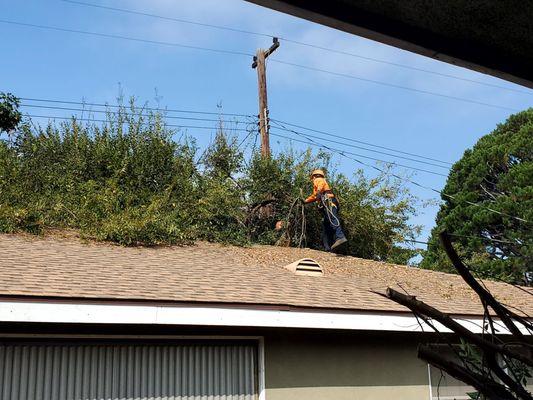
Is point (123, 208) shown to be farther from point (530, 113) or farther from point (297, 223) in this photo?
point (530, 113)

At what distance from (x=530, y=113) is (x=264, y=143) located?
20474 mm

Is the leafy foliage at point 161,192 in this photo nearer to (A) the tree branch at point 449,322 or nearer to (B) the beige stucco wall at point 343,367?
(B) the beige stucco wall at point 343,367

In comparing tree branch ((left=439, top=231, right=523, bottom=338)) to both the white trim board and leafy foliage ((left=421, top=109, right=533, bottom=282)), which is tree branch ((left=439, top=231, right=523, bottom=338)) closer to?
the white trim board

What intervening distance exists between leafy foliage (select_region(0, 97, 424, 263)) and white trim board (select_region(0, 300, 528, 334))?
4.66 meters

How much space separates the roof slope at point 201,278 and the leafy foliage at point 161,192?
0.75 meters

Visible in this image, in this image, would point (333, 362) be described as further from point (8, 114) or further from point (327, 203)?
point (8, 114)

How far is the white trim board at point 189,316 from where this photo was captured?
260 inches

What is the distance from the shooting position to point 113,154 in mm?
16516

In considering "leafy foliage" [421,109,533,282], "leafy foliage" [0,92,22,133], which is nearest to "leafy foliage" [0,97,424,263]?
"leafy foliage" [0,92,22,133]

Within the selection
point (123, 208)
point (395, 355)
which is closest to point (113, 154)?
point (123, 208)

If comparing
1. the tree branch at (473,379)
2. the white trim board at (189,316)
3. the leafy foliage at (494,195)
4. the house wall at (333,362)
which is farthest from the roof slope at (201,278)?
the leafy foliage at (494,195)

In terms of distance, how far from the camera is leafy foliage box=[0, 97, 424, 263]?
12680 mm

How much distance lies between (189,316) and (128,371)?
3.39ft

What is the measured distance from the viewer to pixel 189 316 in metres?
7.36
